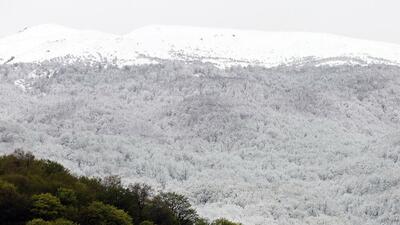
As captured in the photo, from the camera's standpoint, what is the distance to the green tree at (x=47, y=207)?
63.1 m

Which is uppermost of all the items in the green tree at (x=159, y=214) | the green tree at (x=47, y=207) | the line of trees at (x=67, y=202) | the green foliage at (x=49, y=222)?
the green foliage at (x=49, y=222)

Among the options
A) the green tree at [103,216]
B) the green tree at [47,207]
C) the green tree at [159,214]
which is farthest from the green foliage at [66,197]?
the green tree at [159,214]

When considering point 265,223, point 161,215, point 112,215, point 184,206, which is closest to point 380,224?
point 265,223

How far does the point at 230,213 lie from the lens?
17838 centimetres

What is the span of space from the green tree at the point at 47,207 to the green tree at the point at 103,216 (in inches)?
107

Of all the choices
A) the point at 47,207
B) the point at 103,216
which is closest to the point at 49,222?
the point at 47,207

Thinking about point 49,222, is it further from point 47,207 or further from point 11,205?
point 11,205

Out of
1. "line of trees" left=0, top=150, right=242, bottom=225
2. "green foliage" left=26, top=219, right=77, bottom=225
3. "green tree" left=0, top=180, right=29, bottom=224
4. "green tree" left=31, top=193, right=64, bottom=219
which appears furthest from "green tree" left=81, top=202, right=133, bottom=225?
"green tree" left=0, top=180, right=29, bottom=224

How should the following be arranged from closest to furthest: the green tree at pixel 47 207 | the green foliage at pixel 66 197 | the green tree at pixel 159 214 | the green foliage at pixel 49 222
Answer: the green foliage at pixel 49 222, the green tree at pixel 47 207, the green foliage at pixel 66 197, the green tree at pixel 159 214

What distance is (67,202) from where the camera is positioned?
69.0m

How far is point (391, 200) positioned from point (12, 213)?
152 metres

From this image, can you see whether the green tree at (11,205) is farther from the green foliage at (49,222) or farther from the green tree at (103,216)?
the green tree at (103,216)

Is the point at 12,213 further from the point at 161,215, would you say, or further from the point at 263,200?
the point at 263,200

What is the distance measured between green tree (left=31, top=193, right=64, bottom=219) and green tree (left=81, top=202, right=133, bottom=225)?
2.71 meters
